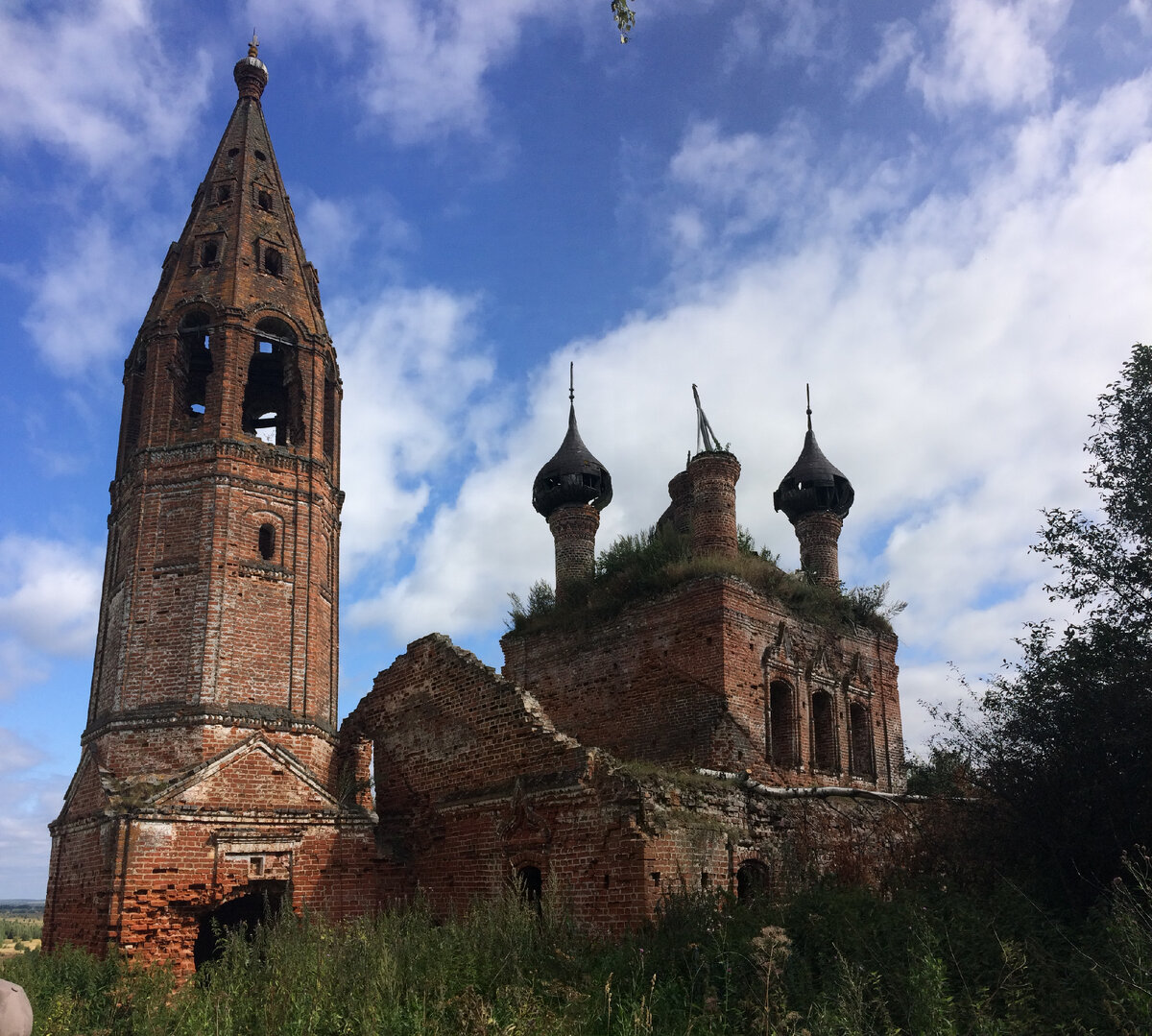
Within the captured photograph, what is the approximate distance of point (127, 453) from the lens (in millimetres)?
17125

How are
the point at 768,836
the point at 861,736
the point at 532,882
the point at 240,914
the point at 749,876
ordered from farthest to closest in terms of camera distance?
the point at 861,736, the point at 240,914, the point at 768,836, the point at 749,876, the point at 532,882

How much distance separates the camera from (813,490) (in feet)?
69.1

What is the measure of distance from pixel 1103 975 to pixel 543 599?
1388 cm

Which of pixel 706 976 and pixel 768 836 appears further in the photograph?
pixel 768 836

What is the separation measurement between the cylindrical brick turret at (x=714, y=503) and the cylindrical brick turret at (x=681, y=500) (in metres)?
2.44

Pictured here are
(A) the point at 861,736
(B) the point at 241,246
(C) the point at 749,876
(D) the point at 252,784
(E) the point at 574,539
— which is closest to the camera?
(C) the point at 749,876

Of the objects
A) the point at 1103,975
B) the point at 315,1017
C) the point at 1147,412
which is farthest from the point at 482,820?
the point at 1147,412

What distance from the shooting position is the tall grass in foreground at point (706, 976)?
6.59 metres

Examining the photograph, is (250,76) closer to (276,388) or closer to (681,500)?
(276,388)

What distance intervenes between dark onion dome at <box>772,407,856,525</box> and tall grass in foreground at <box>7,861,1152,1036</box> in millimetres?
12138

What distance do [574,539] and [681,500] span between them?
257 cm

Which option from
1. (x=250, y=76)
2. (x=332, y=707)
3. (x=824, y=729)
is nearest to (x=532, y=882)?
(x=332, y=707)

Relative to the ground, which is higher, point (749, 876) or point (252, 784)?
point (252, 784)

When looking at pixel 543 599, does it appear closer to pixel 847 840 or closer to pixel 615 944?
pixel 847 840
